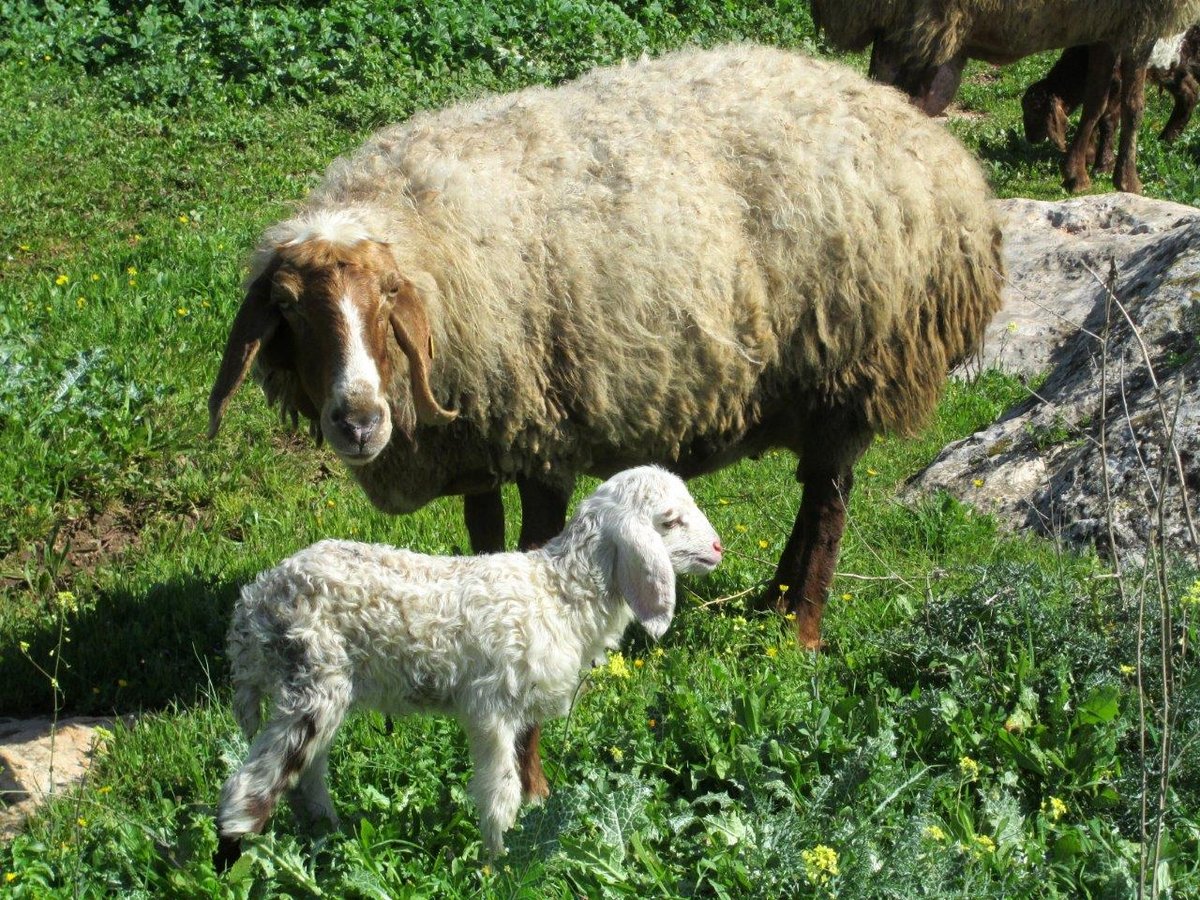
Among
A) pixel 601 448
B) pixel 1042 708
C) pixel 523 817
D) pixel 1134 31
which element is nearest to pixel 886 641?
pixel 1042 708

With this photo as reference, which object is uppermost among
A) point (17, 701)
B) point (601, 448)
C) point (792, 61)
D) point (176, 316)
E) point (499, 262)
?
point (792, 61)

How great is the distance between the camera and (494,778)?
3.48m

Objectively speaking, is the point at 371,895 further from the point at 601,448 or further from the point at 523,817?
the point at 601,448

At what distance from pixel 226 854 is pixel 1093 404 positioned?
4.50 metres

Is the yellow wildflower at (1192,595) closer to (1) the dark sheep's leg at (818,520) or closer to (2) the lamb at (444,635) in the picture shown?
(1) the dark sheep's leg at (818,520)

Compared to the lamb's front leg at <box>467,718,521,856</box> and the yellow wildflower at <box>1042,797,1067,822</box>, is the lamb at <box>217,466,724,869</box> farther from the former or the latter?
the yellow wildflower at <box>1042,797,1067,822</box>

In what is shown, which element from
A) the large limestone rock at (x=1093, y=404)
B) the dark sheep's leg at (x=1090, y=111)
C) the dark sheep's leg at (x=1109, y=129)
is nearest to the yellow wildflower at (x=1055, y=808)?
the large limestone rock at (x=1093, y=404)

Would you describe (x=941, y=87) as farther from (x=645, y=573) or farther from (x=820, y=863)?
(x=820, y=863)

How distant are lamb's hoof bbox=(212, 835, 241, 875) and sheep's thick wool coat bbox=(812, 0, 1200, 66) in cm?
904

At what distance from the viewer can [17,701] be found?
16.8 ft

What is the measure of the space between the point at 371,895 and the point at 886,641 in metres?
2.06

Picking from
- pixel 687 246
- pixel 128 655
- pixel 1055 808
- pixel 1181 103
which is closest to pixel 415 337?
pixel 687 246

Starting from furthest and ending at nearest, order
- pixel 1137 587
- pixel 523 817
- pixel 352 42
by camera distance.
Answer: pixel 352 42 < pixel 1137 587 < pixel 523 817

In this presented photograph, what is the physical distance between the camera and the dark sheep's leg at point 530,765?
3779 mm
